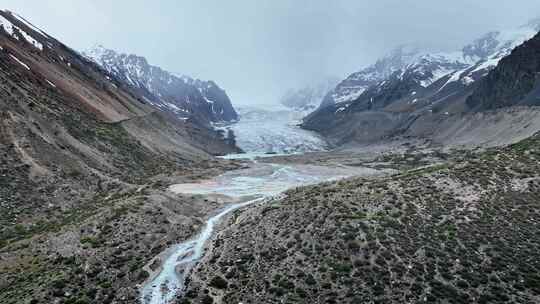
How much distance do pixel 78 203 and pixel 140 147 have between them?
4794 cm

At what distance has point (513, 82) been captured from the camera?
557 feet

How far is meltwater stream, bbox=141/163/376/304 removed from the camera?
109ft

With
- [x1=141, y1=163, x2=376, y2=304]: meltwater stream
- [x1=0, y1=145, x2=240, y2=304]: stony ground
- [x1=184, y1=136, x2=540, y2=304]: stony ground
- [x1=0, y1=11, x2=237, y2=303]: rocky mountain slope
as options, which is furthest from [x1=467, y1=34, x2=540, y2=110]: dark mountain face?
[x1=0, y1=145, x2=240, y2=304]: stony ground

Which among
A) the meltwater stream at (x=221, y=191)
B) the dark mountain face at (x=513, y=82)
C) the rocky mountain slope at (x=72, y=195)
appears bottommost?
the meltwater stream at (x=221, y=191)

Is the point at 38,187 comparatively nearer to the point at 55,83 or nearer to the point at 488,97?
the point at 55,83

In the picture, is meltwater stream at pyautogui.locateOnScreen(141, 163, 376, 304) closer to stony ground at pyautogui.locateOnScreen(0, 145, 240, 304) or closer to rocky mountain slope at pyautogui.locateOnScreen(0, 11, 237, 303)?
stony ground at pyautogui.locateOnScreen(0, 145, 240, 304)

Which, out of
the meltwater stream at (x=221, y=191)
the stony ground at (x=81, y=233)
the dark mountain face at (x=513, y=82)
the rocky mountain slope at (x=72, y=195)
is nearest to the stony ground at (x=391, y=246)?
the meltwater stream at (x=221, y=191)

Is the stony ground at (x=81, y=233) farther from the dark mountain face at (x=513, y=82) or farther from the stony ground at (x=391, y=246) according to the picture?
the dark mountain face at (x=513, y=82)

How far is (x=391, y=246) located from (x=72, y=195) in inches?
1623

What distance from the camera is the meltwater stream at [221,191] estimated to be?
33.2 m

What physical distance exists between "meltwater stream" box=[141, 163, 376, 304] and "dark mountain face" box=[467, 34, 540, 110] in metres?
77.9

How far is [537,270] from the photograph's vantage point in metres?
31.5

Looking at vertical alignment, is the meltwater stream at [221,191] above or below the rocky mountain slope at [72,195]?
below

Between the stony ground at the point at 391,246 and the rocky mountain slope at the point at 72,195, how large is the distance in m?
8.11
